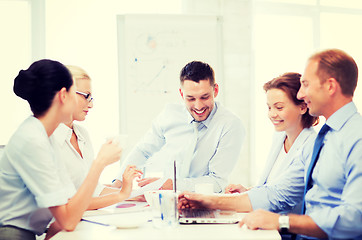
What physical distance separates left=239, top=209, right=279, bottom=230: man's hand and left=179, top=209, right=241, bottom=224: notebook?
0.11 m

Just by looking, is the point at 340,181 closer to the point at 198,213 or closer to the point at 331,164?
the point at 331,164

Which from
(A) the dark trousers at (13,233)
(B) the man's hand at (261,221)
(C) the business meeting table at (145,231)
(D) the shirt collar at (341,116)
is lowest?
(A) the dark trousers at (13,233)

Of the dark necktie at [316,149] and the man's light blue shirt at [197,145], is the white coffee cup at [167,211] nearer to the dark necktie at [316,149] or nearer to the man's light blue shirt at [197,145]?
the dark necktie at [316,149]

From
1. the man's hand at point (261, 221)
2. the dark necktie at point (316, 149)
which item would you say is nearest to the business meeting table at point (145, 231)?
the man's hand at point (261, 221)

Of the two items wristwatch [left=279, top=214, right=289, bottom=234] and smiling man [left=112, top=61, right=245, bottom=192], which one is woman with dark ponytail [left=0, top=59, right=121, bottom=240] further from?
smiling man [left=112, top=61, right=245, bottom=192]

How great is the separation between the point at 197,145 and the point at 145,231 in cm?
119

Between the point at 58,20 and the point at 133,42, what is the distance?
2.70 feet

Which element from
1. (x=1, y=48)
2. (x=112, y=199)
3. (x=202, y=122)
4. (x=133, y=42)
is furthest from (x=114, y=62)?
(x=112, y=199)

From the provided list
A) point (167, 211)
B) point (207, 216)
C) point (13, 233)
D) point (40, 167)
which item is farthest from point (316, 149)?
point (13, 233)

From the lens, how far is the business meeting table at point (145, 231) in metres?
1.40

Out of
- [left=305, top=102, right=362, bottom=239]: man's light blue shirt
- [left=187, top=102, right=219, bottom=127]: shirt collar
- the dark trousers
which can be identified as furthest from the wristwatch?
[left=187, top=102, right=219, bottom=127]: shirt collar

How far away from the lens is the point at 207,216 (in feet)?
5.44

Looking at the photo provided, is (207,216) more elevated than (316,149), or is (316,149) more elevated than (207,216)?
(316,149)

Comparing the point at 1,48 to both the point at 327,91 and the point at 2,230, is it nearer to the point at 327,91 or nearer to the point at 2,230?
the point at 2,230
